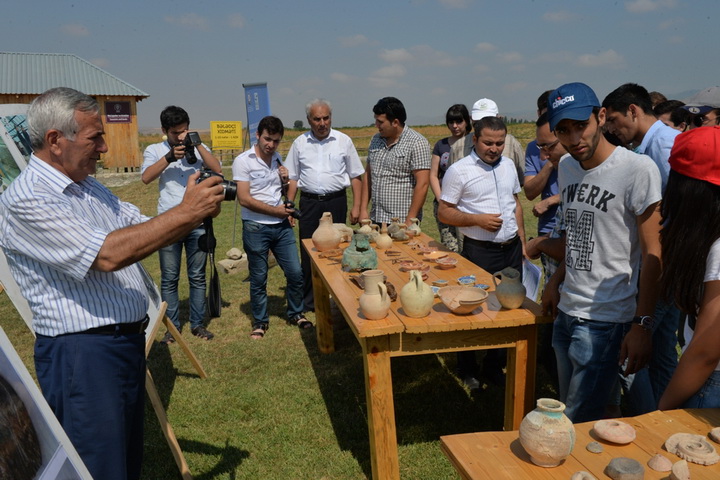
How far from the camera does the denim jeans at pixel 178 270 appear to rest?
485 cm

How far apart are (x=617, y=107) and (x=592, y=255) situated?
142cm

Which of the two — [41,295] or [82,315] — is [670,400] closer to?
[82,315]

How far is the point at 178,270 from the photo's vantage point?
4957mm

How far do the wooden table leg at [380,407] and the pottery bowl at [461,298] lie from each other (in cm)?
37

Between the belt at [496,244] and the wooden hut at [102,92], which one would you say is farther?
the wooden hut at [102,92]

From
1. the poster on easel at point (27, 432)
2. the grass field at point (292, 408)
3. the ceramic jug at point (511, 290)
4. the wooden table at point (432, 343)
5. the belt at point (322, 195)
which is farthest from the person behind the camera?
the belt at point (322, 195)

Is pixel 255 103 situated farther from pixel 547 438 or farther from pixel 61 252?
pixel 547 438

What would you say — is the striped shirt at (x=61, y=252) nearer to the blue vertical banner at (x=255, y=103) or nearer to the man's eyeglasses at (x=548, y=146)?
the man's eyeglasses at (x=548, y=146)

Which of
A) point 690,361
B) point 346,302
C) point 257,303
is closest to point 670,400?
point 690,361

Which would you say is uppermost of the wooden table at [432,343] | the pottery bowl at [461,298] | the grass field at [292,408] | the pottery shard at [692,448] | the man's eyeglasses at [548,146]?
the man's eyeglasses at [548,146]

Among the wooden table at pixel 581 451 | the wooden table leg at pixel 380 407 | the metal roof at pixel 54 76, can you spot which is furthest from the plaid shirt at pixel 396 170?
the metal roof at pixel 54 76

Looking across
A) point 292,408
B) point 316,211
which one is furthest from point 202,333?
point 292,408

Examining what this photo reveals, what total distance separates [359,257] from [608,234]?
1.68 metres

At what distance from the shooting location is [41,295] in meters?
1.93
